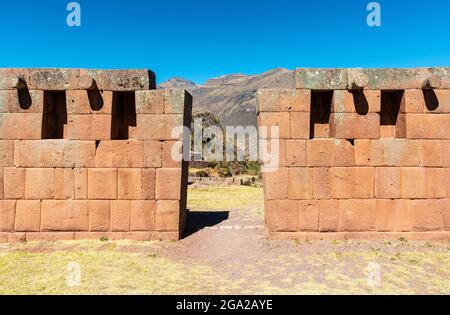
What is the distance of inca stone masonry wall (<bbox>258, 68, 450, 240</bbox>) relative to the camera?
29.6 feet

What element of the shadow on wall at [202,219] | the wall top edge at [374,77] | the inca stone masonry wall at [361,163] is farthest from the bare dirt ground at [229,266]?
the wall top edge at [374,77]

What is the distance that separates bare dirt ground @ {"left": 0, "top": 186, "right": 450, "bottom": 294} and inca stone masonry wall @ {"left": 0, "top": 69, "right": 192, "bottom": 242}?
59 centimetres

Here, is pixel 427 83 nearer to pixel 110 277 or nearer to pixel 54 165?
pixel 110 277

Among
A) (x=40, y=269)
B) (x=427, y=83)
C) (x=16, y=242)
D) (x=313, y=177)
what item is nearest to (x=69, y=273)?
(x=40, y=269)

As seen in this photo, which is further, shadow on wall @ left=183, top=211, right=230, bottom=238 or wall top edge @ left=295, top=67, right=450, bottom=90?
shadow on wall @ left=183, top=211, right=230, bottom=238

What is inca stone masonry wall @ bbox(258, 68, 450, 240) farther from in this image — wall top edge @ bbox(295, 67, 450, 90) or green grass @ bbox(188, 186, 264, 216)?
green grass @ bbox(188, 186, 264, 216)

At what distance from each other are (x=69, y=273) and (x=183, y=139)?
4.11m

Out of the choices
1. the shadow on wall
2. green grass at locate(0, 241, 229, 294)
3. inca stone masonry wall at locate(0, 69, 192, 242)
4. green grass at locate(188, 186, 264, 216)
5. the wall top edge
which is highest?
the wall top edge

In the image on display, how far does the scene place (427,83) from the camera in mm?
8773

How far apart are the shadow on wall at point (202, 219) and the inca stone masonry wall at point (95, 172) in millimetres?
1143

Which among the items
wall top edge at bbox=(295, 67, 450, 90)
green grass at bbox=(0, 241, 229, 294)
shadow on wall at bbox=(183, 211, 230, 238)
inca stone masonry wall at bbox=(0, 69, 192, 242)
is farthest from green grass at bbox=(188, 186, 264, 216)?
green grass at bbox=(0, 241, 229, 294)

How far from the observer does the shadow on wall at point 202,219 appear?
10.2m
